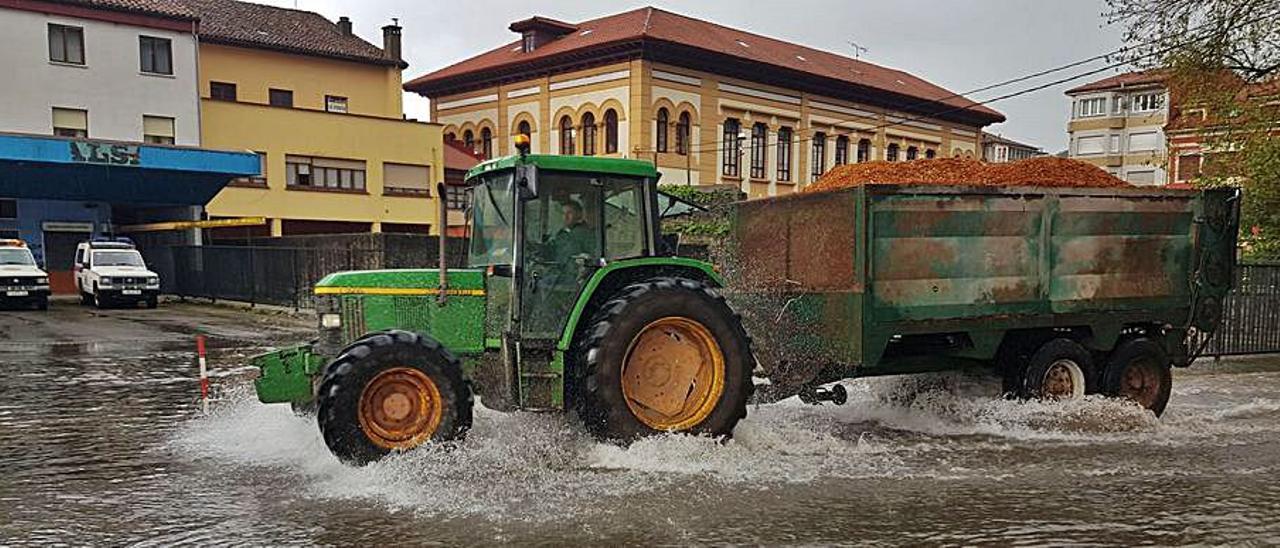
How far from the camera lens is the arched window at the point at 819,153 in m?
43.6

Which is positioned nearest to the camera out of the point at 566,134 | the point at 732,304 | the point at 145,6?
the point at 732,304

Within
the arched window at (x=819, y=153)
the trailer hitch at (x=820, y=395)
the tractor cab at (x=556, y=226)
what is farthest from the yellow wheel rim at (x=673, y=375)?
the arched window at (x=819, y=153)

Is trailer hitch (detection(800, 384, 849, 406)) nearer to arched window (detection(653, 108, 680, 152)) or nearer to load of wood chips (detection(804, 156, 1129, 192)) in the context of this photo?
load of wood chips (detection(804, 156, 1129, 192))

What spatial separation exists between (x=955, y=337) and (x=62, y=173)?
1024 inches

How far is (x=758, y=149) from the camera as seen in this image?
41.2 m

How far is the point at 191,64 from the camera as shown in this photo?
32.2 metres

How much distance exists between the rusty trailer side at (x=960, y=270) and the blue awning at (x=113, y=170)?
22.3m

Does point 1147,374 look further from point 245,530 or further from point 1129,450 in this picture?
point 245,530

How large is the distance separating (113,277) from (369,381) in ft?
70.7

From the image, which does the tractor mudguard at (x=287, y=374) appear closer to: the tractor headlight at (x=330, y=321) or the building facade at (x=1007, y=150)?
the tractor headlight at (x=330, y=321)

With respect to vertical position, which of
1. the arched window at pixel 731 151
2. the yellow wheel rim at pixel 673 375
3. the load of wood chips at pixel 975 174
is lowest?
the yellow wheel rim at pixel 673 375

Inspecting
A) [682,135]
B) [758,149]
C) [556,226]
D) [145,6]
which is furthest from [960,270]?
[758,149]

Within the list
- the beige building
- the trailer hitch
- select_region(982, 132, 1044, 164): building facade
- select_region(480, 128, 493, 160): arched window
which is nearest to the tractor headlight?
the trailer hitch

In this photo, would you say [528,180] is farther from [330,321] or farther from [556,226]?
[330,321]
